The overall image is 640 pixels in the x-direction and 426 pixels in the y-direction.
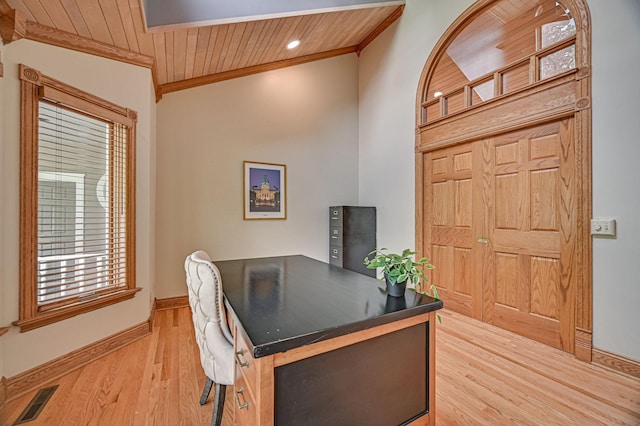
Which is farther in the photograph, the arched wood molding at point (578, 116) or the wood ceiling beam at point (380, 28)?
the wood ceiling beam at point (380, 28)

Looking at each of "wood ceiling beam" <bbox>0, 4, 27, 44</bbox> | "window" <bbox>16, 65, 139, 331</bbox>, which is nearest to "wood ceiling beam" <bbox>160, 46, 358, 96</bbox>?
"window" <bbox>16, 65, 139, 331</bbox>

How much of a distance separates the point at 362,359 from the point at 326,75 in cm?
447

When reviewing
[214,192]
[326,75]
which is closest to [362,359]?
[214,192]

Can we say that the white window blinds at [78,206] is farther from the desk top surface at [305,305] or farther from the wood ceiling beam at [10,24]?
the desk top surface at [305,305]

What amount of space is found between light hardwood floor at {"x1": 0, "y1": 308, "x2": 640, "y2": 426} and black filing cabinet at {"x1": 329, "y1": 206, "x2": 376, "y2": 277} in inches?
76.3

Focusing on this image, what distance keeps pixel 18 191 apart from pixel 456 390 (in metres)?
3.08

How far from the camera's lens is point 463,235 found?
10.4ft

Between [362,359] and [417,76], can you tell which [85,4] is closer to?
[362,359]

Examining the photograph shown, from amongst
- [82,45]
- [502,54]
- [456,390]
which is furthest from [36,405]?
[502,54]

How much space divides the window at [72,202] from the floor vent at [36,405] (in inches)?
16.6

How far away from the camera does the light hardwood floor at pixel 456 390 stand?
157 centimetres

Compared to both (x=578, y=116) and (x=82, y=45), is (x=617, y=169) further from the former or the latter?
(x=82, y=45)

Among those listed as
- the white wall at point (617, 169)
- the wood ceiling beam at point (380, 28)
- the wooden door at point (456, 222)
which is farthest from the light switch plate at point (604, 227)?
the wood ceiling beam at point (380, 28)

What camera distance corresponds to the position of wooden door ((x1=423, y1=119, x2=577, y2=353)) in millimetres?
2334
